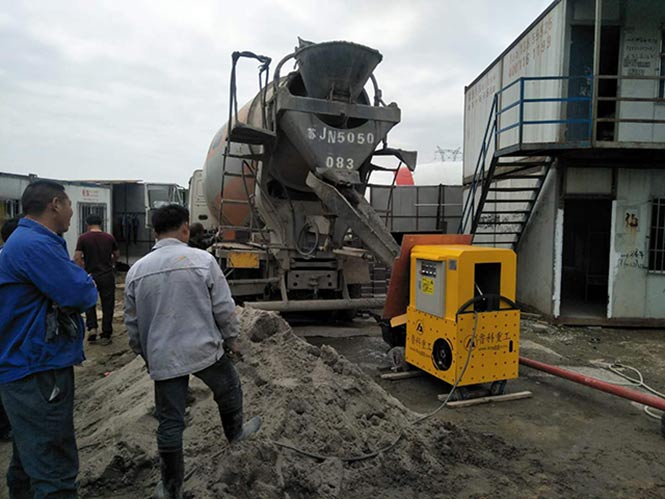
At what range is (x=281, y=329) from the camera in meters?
5.00

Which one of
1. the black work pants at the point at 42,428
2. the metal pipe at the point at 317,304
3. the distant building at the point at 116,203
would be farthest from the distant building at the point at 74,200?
the black work pants at the point at 42,428

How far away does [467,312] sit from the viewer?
4.77m

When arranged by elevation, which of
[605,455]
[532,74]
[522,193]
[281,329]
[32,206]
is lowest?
[605,455]

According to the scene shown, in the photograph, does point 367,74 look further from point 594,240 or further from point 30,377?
point 594,240

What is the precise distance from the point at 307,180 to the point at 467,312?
269 centimetres

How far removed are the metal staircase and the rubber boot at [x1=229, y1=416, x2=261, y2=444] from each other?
6.17 meters

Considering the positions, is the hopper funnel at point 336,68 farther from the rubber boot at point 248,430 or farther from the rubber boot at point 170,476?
the rubber boot at point 170,476

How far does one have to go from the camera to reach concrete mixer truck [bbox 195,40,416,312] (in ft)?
20.0

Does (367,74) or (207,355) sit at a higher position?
(367,74)

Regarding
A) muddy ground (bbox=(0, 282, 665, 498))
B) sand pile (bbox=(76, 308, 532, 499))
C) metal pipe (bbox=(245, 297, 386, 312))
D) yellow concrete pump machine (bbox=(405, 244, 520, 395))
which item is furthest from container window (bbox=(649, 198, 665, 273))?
sand pile (bbox=(76, 308, 532, 499))

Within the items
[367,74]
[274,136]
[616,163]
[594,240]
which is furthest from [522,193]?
[274,136]

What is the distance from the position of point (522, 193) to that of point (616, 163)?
1850 millimetres

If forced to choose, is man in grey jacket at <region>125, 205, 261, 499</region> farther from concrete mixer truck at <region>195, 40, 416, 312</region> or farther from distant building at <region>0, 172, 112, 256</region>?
distant building at <region>0, 172, 112, 256</region>

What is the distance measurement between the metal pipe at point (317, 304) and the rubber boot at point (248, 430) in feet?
11.0
